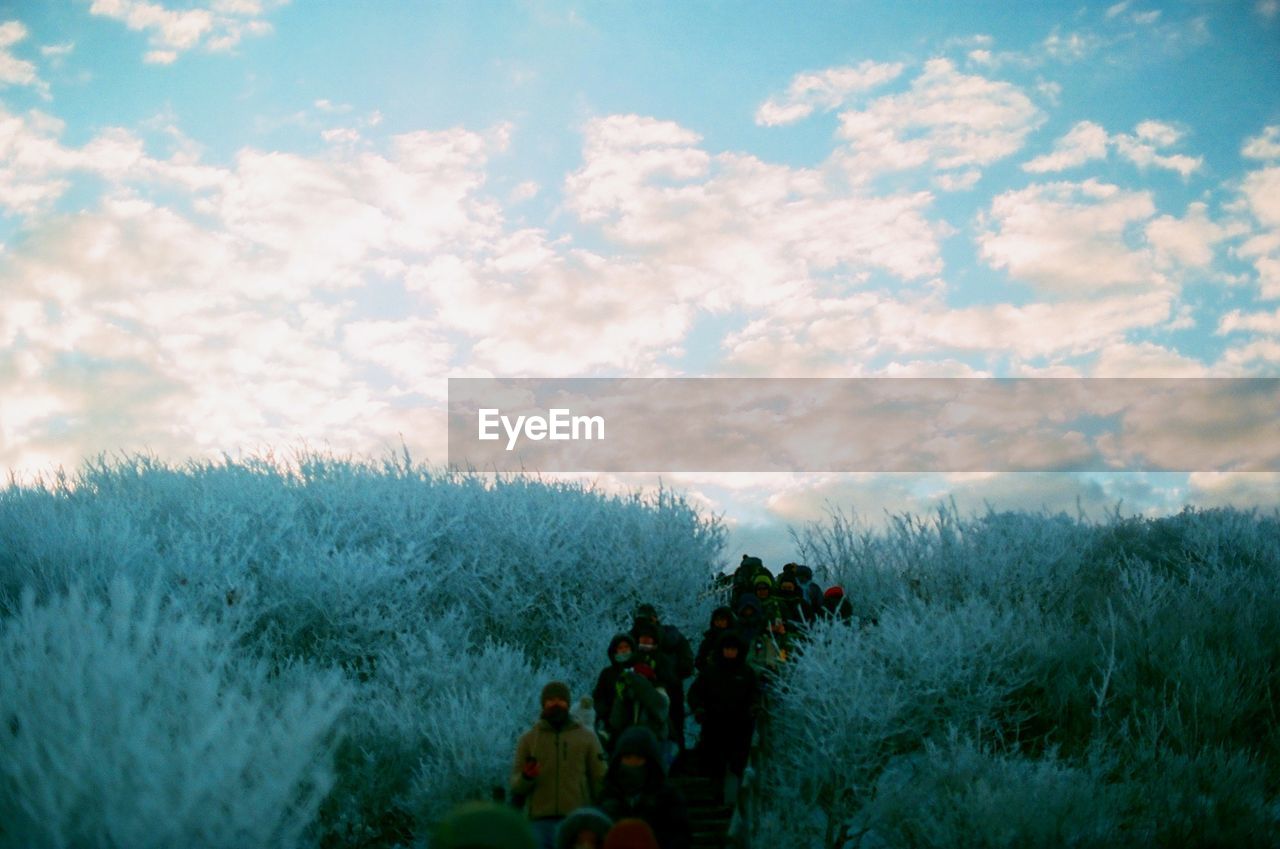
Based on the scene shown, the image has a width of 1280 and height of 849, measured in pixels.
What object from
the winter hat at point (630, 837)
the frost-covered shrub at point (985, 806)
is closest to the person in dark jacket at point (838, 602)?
the frost-covered shrub at point (985, 806)

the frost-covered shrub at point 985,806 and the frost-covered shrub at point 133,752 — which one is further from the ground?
the frost-covered shrub at point 133,752

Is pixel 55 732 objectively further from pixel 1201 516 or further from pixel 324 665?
pixel 1201 516

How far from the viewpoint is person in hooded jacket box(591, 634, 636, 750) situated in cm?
933

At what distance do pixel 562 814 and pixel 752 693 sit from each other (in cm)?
388

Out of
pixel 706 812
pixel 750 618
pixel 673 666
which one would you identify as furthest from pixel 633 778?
pixel 750 618

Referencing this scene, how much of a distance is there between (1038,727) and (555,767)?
35.2 feet

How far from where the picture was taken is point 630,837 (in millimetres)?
4461

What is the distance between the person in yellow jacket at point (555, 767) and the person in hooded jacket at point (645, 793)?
0.39 m

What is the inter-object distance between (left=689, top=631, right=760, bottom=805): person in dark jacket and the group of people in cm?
1

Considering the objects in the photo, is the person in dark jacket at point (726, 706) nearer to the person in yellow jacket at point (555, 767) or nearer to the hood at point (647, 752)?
the person in yellow jacket at point (555, 767)

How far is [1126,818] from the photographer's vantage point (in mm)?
11180

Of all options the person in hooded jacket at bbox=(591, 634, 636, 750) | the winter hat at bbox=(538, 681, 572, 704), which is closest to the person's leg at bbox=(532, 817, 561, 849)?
the winter hat at bbox=(538, 681, 572, 704)

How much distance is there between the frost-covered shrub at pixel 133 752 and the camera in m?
8.15

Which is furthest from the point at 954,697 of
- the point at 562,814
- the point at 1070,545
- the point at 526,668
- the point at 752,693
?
the point at 1070,545
